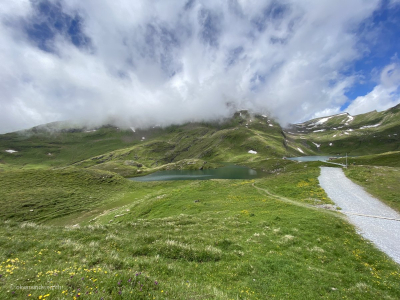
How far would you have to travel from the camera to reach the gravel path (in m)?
17.2

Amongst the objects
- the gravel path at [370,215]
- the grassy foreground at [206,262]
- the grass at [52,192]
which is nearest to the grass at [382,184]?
the gravel path at [370,215]

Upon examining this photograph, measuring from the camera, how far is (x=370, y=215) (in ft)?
80.7

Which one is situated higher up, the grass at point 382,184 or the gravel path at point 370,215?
the grass at point 382,184

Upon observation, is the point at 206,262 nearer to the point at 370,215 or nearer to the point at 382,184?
the point at 370,215

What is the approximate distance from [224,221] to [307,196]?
2362 cm

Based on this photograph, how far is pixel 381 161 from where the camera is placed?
270 feet

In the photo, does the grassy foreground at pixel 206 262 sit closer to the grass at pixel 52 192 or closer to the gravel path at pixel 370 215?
the gravel path at pixel 370 215

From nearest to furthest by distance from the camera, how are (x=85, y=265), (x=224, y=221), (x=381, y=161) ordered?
(x=85, y=265) → (x=224, y=221) → (x=381, y=161)

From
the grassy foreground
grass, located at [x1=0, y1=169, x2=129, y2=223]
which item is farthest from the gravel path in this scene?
grass, located at [x1=0, y1=169, x2=129, y2=223]

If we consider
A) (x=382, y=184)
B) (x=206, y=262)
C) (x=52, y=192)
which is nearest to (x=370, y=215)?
(x=382, y=184)

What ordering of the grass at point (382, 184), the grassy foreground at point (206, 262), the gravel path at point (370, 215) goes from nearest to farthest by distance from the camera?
the grassy foreground at point (206, 262)
the gravel path at point (370, 215)
the grass at point (382, 184)

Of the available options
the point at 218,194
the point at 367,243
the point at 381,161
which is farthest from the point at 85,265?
the point at 381,161

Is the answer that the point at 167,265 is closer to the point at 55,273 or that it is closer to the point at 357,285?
the point at 55,273

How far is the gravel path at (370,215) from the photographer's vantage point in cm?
1716
